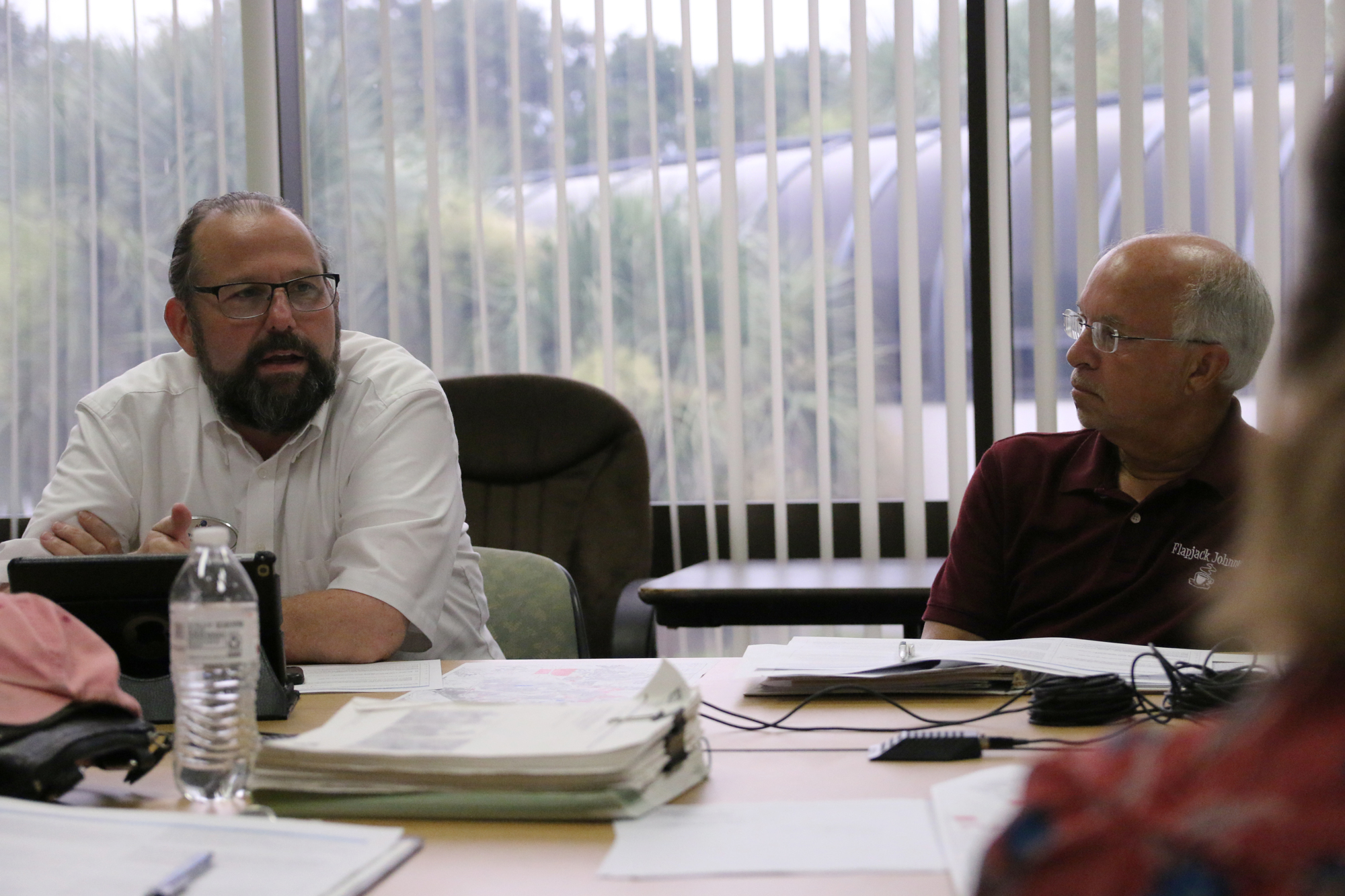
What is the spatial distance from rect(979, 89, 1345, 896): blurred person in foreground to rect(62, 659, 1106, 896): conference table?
0.91 feet

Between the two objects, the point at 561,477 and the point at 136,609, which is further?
the point at 561,477

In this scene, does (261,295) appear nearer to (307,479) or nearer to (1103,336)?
(307,479)

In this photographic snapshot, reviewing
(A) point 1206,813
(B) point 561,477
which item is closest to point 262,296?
(B) point 561,477

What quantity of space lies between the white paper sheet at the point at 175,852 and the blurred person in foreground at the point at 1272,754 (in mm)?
518

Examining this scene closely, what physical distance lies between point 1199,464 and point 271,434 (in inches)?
63.6

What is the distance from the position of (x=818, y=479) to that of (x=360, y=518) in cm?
145

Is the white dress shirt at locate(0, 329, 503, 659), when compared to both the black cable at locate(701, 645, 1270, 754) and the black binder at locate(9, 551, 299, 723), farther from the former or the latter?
the black cable at locate(701, 645, 1270, 754)


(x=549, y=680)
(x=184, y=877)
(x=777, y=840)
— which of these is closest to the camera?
(x=184, y=877)

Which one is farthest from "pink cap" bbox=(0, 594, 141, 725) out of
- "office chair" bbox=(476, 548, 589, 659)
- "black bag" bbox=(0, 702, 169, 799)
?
"office chair" bbox=(476, 548, 589, 659)

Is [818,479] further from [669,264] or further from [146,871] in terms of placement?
[146,871]

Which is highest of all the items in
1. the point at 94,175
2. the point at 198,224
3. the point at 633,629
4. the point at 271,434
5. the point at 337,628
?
the point at 94,175

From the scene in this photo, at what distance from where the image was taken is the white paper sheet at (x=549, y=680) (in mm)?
1370

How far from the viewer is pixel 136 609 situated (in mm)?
1314

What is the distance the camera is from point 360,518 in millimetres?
1917
